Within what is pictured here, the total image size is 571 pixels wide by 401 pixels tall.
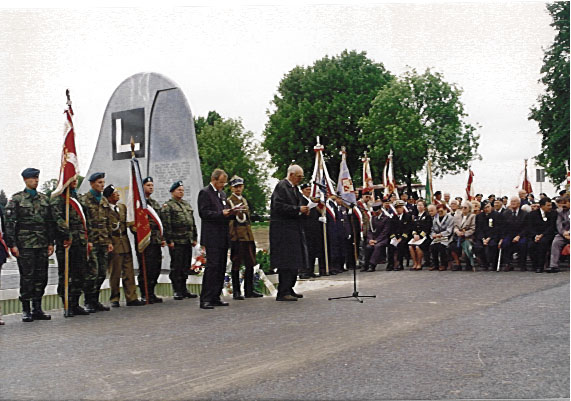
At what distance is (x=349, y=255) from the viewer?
41.2 feet

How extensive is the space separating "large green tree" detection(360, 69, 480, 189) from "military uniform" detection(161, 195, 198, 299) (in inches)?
112

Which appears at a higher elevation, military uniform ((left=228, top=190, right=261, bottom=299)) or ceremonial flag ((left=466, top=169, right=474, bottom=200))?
ceremonial flag ((left=466, top=169, right=474, bottom=200))

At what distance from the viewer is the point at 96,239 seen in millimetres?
7809

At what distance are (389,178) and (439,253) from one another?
12.0 feet

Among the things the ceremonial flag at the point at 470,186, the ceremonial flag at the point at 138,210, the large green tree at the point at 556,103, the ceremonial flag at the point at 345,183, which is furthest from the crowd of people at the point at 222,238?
the ceremonial flag at the point at 470,186

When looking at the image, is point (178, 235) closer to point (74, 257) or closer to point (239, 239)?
point (239, 239)

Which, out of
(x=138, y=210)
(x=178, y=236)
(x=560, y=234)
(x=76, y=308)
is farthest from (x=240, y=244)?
(x=560, y=234)

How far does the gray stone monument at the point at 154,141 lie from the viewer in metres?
10.5

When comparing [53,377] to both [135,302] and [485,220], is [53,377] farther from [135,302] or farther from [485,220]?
[485,220]

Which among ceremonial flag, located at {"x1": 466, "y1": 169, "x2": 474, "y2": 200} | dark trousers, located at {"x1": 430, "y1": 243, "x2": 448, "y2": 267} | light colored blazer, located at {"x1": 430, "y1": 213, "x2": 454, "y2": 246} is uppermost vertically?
ceremonial flag, located at {"x1": 466, "y1": 169, "x2": 474, "y2": 200}

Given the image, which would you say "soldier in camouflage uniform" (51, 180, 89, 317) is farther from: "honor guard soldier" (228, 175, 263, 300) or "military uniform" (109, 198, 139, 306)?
"honor guard soldier" (228, 175, 263, 300)

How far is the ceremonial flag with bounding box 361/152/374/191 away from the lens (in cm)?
861

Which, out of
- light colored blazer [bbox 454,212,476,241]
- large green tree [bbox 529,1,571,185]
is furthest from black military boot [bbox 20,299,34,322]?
light colored blazer [bbox 454,212,476,241]

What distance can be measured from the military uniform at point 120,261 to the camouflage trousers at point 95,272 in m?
0.30
